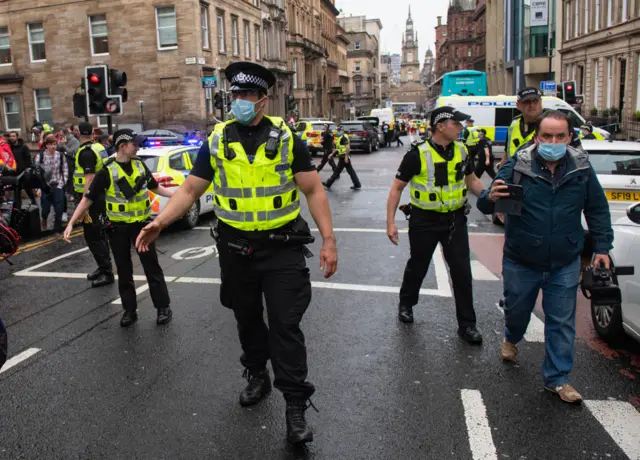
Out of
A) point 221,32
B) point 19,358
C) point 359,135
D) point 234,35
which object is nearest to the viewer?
point 19,358

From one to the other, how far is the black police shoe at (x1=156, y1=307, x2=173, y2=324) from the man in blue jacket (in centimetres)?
336

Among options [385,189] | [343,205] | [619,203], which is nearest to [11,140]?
[343,205]

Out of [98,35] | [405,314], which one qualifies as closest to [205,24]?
[98,35]

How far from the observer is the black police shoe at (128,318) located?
6.11 metres

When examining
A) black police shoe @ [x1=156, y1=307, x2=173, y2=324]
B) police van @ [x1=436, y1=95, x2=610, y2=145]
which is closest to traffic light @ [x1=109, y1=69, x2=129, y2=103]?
black police shoe @ [x1=156, y1=307, x2=173, y2=324]

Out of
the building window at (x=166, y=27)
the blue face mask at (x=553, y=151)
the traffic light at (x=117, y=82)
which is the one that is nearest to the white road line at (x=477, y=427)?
the blue face mask at (x=553, y=151)

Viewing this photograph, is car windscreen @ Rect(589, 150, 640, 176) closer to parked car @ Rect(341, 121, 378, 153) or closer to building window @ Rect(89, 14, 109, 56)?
parked car @ Rect(341, 121, 378, 153)

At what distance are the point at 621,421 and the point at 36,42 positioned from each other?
134ft

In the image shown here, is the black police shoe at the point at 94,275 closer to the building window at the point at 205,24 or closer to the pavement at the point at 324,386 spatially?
the pavement at the point at 324,386

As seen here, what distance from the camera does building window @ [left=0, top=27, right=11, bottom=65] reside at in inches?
1526

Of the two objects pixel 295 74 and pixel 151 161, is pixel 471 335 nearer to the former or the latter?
pixel 151 161

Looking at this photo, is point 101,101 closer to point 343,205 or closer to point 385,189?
point 343,205

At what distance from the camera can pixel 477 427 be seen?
3.92 meters

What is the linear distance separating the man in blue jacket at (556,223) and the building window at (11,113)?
40.6 meters
